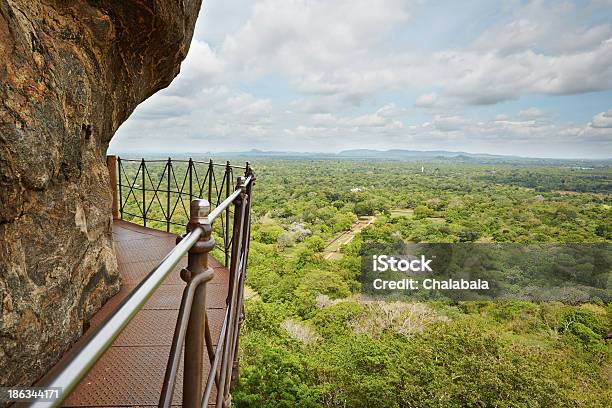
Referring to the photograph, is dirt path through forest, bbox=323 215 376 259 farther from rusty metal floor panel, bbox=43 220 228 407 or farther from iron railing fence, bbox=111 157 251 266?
rusty metal floor panel, bbox=43 220 228 407

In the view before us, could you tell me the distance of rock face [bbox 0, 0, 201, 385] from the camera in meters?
2.30

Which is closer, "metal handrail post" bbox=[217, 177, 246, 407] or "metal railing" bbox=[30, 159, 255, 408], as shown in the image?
"metal railing" bbox=[30, 159, 255, 408]

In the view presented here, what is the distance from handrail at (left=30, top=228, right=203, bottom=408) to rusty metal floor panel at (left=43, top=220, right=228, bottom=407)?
502mm

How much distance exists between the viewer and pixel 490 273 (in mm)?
45531

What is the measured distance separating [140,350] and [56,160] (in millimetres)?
1467

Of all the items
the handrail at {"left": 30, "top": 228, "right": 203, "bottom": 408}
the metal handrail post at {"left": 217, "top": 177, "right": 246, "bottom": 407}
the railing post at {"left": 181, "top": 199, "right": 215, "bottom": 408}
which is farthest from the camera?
the metal handrail post at {"left": 217, "top": 177, "right": 246, "bottom": 407}

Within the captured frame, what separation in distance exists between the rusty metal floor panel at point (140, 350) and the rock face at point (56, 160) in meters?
0.32

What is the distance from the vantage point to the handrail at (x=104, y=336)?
50cm

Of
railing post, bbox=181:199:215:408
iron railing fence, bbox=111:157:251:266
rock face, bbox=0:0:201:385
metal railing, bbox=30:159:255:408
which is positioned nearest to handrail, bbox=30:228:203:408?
metal railing, bbox=30:159:255:408

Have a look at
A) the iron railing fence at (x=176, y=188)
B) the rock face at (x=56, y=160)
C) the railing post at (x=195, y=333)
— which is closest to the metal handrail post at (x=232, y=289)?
the iron railing fence at (x=176, y=188)

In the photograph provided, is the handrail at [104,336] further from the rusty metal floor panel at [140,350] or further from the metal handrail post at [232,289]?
the metal handrail post at [232,289]

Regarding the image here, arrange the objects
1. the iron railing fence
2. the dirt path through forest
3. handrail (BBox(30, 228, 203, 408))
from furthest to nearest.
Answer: the dirt path through forest < the iron railing fence < handrail (BBox(30, 228, 203, 408))

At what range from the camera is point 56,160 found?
2.72 metres

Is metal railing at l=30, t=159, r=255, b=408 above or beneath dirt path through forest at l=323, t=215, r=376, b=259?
above
